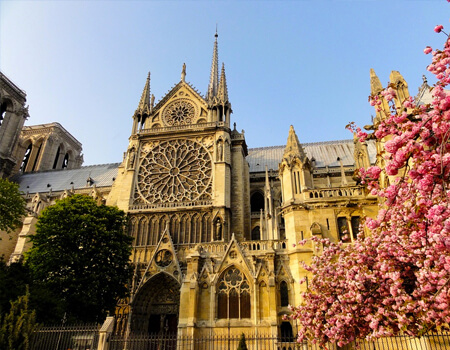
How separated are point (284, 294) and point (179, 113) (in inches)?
901

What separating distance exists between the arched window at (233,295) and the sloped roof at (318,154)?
70.7 ft

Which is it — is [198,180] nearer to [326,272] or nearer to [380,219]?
[326,272]

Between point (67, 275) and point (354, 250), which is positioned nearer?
point (354, 250)

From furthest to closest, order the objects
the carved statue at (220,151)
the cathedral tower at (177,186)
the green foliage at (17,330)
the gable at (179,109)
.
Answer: the gable at (179,109) < the carved statue at (220,151) < the cathedral tower at (177,186) < the green foliage at (17,330)

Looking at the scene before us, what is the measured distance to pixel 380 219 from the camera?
823 centimetres

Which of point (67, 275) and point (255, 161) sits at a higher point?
point (255, 161)

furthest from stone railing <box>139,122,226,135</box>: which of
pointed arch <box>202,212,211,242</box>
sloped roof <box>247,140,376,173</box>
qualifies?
pointed arch <box>202,212,211,242</box>

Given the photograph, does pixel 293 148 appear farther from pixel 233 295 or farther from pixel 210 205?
pixel 210 205

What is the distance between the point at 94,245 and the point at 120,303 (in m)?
5.00

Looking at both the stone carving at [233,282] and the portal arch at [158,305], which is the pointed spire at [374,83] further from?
the portal arch at [158,305]

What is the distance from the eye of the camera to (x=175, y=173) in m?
31.2

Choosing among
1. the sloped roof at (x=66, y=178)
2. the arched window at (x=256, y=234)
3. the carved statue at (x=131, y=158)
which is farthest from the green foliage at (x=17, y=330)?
the sloped roof at (x=66, y=178)

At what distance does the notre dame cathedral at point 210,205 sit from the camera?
16719 mm

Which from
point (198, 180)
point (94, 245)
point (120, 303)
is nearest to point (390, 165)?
point (94, 245)
